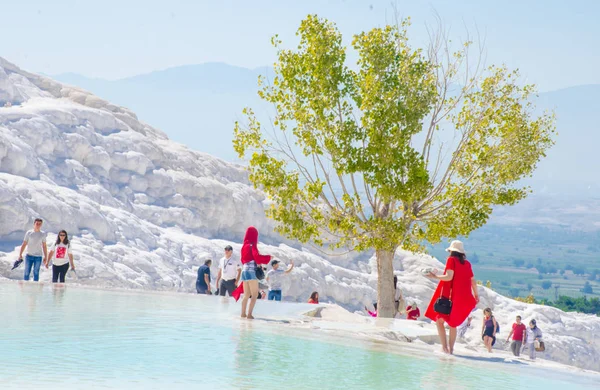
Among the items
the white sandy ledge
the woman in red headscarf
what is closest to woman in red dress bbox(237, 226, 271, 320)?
the woman in red headscarf

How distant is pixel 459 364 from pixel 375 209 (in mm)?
13104

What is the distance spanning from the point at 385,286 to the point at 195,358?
53.3ft

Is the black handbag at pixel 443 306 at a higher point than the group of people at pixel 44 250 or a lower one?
lower

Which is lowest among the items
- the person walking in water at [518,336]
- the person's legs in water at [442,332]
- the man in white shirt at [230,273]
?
the person walking in water at [518,336]

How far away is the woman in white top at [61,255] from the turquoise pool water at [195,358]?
16.7ft

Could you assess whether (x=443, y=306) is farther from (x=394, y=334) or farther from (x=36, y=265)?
(x=36, y=265)

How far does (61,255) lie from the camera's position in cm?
2508

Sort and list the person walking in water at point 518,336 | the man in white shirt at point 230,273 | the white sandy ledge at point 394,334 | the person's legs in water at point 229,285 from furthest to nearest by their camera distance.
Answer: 1. the person walking in water at point 518,336
2. the person's legs in water at point 229,285
3. the man in white shirt at point 230,273
4. the white sandy ledge at point 394,334

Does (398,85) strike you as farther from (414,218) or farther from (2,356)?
(2,356)

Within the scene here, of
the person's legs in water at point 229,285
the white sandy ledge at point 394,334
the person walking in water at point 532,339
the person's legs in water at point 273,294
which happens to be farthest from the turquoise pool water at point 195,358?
the person walking in water at point 532,339

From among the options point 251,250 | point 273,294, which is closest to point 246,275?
point 251,250

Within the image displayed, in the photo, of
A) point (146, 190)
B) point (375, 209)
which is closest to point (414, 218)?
point (375, 209)

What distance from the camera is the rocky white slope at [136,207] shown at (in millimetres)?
42000

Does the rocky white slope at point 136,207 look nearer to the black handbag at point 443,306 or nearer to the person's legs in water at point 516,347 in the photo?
the person's legs in water at point 516,347
